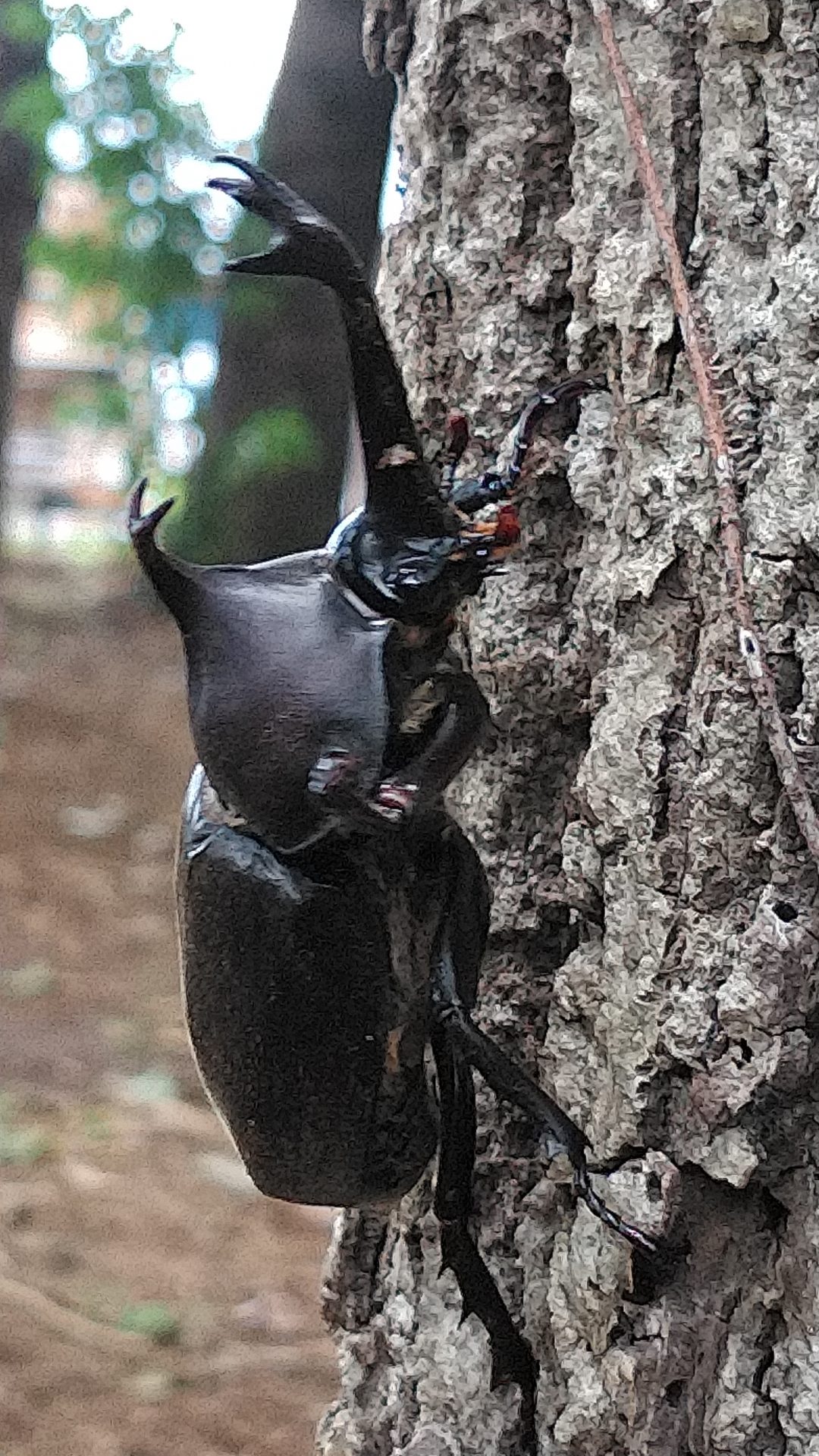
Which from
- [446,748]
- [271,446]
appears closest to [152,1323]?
[446,748]

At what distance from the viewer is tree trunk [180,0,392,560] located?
4.43 meters

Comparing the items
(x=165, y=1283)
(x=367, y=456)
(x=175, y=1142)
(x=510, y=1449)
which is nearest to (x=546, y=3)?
(x=367, y=456)

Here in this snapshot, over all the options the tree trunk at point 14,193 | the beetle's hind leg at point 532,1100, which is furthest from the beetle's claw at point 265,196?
the tree trunk at point 14,193

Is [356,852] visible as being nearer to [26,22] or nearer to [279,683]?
[279,683]

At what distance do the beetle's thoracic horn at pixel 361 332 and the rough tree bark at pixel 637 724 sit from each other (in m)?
0.14

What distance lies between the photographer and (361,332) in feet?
2.66

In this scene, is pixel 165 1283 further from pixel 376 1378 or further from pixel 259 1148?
pixel 259 1148

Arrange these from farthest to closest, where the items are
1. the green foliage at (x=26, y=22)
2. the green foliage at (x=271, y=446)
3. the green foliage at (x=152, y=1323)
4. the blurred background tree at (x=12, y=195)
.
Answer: the blurred background tree at (x=12, y=195) < the green foliage at (x=271, y=446) < the green foliage at (x=26, y=22) < the green foliage at (x=152, y=1323)

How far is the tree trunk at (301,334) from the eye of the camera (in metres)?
4.43

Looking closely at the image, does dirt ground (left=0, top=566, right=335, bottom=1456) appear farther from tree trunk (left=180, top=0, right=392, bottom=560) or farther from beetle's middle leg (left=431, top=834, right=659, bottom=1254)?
beetle's middle leg (left=431, top=834, right=659, bottom=1254)

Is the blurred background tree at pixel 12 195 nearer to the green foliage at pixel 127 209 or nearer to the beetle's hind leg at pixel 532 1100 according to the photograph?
the green foliage at pixel 127 209

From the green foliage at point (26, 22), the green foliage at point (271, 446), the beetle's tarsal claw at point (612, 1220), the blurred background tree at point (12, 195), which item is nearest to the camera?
the beetle's tarsal claw at point (612, 1220)

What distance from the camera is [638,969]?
0.90 m

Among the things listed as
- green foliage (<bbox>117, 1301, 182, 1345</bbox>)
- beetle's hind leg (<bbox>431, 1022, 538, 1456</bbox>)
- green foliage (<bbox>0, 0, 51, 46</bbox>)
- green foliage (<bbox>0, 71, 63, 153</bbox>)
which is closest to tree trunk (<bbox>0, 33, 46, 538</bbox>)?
green foliage (<bbox>0, 71, 63, 153</bbox>)
